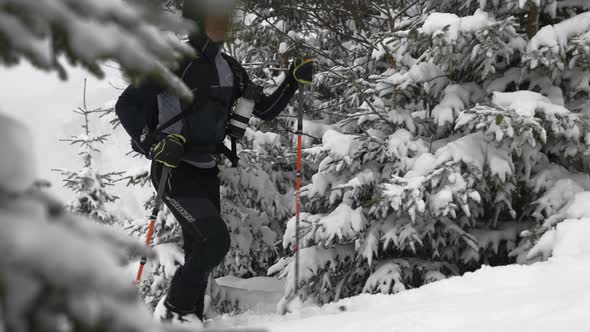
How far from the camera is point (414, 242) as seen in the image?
6105mm

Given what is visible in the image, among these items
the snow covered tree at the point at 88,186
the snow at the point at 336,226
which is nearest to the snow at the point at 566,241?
the snow at the point at 336,226

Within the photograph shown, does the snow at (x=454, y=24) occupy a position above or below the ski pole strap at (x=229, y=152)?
above

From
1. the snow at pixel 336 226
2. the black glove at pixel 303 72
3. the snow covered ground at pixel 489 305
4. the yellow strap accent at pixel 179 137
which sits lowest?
the snow covered ground at pixel 489 305

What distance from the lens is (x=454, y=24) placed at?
18.4 feet

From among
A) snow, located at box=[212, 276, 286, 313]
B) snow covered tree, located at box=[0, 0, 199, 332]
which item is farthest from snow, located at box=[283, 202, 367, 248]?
snow covered tree, located at box=[0, 0, 199, 332]

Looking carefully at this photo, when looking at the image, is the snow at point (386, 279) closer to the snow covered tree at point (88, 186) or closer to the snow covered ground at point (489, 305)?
the snow covered ground at point (489, 305)

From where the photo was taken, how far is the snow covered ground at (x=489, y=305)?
3.04m

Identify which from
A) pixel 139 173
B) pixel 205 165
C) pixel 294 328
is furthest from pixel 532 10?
pixel 139 173

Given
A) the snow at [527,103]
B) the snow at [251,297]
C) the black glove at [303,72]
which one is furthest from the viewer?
the snow at [251,297]

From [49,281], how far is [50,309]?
0.04 m

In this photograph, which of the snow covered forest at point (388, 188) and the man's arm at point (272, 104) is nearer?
the snow covered forest at point (388, 188)

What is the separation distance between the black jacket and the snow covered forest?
671 mm

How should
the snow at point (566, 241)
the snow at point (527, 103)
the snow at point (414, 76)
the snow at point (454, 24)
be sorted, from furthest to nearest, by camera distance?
the snow at point (414, 76)
the snow at point (454, 24)
the snow at point (527, 103)
the snow at point (566, 241)

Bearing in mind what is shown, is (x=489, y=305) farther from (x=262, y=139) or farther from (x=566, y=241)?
(x=262, y=139)
